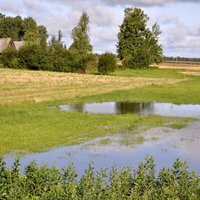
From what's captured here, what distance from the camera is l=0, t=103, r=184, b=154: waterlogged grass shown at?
19.5 metres

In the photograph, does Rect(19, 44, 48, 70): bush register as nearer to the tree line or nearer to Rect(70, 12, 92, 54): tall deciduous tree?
the tree line

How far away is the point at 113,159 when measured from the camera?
17.3 meters

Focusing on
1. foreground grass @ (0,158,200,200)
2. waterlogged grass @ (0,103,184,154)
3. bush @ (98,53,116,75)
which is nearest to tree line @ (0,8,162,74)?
bush @ (98,53,116,75)

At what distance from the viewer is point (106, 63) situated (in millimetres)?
69812

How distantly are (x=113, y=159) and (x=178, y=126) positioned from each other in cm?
930

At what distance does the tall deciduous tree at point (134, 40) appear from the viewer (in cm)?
8869

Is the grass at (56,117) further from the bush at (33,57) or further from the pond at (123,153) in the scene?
the bush at (33,57)

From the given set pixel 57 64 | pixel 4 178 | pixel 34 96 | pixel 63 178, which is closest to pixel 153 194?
pixel 63 178

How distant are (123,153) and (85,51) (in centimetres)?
6301

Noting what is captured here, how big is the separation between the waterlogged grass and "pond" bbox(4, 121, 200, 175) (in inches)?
39.2

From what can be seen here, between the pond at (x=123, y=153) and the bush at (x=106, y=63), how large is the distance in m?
46.9

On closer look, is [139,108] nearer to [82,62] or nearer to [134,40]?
[82,62]

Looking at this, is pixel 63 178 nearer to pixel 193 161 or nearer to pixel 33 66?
pixel 193 161

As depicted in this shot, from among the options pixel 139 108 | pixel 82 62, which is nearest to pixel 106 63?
pixel 82 62
